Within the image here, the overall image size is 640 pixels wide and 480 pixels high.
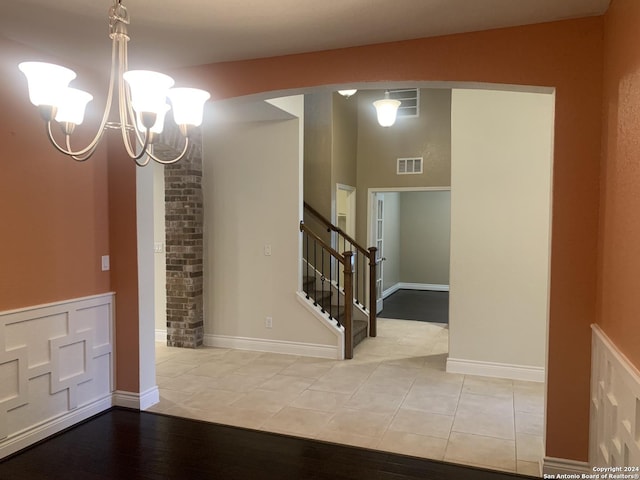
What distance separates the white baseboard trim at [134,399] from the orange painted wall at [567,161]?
288cm

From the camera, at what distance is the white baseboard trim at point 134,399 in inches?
137

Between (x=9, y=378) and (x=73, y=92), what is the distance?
1975mm

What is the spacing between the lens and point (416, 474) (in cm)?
258

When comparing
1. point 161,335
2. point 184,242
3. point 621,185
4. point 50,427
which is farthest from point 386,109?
point 50,427

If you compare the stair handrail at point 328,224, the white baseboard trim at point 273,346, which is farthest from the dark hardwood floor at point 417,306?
the white baseboard trim at point 273,346

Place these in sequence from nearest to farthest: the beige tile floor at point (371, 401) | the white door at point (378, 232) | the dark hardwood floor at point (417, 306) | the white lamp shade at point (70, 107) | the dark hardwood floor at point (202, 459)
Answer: the white lamp shade at point (70, 107), the dark hardwood floor at point (202, 459), the beige tile floor at point (371, 401), the dark hardwood floor at point (417, 306), the white door at point (378, 232)

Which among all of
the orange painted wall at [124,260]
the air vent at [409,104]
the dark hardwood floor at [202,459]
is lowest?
the dark hardwood floor at [202,459]

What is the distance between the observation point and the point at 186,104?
1.94m

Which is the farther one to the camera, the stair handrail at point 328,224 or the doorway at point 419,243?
the doorway at point 419,243

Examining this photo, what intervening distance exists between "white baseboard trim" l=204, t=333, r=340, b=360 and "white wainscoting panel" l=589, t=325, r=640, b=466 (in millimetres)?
2826

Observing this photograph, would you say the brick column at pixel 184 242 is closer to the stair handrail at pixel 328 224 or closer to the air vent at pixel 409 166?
the stair handrail at pixel 328 224

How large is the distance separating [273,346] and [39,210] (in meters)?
2.92

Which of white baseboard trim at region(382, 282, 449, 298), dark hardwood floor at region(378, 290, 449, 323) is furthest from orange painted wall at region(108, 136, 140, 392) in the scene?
white baseboard trim at region(382, 282, 449, 298)

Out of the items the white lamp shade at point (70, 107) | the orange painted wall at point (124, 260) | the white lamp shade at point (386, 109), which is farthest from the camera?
the white lamp shade at point (386, 109)
